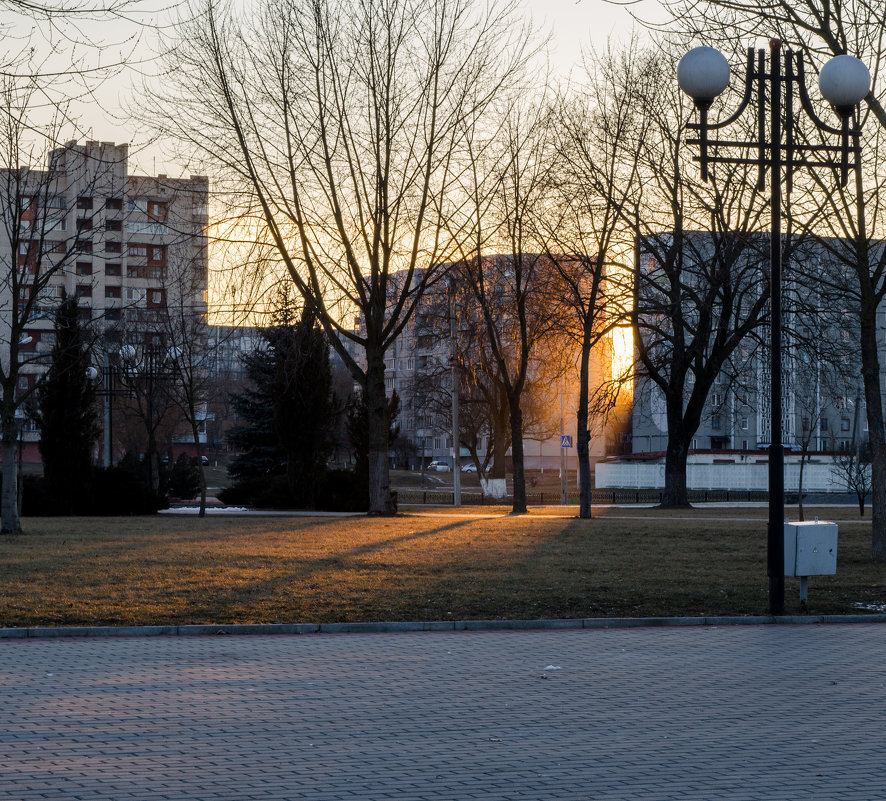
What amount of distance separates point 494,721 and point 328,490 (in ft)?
125

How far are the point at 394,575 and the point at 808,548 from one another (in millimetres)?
6072

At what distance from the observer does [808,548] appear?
14125mm

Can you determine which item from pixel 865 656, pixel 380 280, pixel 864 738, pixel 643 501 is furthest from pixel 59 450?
pixel 864 738

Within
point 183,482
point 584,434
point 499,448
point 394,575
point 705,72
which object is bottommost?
point 394,575

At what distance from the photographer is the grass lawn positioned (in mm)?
14055

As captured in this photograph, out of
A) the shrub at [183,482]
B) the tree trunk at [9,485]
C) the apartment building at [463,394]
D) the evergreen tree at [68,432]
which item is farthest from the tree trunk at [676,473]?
the tree trunk at [9,485]

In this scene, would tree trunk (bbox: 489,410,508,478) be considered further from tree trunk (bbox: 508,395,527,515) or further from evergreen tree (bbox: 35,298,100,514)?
evergreen tree (bbox: 35,298,100,514)

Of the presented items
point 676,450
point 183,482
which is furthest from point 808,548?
point 183,482

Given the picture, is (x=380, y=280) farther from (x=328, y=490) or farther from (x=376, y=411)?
(x=328, y=490)

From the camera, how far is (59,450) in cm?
4006

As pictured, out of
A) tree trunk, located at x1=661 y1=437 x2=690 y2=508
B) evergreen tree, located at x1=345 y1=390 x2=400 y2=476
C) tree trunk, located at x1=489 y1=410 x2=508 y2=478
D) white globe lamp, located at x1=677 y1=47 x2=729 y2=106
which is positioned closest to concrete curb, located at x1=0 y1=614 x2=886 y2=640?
white globe lamp, located at x1=677 y1=47 x2=729 y2=106

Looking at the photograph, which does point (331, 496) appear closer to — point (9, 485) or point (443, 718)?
point (9, 485)

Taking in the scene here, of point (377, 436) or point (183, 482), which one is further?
point (183, 482)

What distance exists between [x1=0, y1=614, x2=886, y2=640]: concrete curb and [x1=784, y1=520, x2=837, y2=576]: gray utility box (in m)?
0.56
